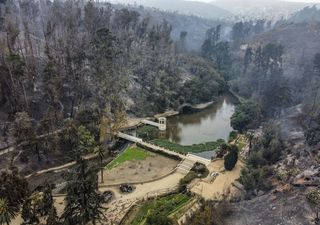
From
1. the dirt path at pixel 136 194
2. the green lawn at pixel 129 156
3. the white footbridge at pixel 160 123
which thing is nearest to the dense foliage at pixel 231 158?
the dirt path at pixel 136 194

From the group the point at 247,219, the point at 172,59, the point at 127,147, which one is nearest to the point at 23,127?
the point at 127,147

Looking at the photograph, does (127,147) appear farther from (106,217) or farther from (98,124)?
(106,217)

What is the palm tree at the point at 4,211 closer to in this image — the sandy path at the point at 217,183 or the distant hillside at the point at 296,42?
the sandy path at the point at 217,183

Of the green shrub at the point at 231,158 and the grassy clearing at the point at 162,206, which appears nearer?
the grassy clearing at the point at 162,206

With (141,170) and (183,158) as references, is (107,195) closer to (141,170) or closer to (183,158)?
(141,170)

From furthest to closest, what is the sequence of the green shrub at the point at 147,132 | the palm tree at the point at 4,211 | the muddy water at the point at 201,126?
the muddy water at the point at 201,126 → the green shrub at the point at 147,132 → the palm tree at the point at 4,211

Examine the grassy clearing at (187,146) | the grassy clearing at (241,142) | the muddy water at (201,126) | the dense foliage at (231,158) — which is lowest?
the muddy water at (201,126)
